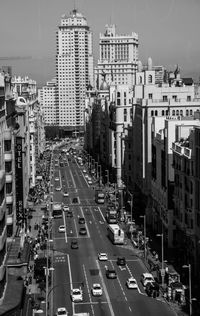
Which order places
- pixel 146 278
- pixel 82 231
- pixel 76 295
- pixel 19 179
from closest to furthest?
pixel 76 295, pixel 146 278, pixel 19 179, pixel 82 231

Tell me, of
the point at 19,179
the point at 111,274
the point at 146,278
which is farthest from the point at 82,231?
the point at 146,278

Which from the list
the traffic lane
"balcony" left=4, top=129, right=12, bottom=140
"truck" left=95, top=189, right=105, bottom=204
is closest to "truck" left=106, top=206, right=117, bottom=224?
"truck" left=95, top=189, right=105, bottom=204

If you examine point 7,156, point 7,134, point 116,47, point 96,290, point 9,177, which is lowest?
point 96,290

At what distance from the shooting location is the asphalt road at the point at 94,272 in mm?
37531

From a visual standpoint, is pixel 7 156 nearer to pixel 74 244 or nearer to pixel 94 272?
pixel 94 272

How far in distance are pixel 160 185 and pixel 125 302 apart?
63.7 ft

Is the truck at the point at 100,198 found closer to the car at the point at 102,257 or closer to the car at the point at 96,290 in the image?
the car at the point at 102,257

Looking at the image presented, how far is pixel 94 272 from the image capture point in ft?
149

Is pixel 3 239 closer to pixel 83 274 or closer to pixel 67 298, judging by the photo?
pixel 67 298

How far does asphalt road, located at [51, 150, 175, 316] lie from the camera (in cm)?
3753

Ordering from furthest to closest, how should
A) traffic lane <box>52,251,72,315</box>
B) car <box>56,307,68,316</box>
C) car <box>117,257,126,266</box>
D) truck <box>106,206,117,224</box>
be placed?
1. truck <box>106,206,117,224</box>
2. car <box>117,257,126,266</box>
3. traffic lane <box>52,251,72,315</box>
4. car <box>56,307,68,316</box>

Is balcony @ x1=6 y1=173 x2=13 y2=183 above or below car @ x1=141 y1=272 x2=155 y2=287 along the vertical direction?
above

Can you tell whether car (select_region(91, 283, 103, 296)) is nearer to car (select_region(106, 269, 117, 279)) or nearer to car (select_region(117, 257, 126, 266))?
car (select_region(106, 269, 117, 279))

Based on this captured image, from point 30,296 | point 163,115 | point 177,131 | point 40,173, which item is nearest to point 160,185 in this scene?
point 177,131
